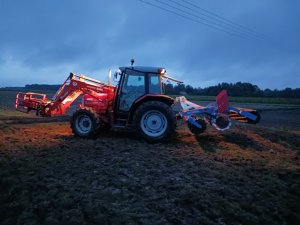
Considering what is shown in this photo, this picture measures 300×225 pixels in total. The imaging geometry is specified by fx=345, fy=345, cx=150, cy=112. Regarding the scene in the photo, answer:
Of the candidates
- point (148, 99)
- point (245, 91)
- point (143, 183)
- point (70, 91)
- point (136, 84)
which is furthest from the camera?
point (245, 91)

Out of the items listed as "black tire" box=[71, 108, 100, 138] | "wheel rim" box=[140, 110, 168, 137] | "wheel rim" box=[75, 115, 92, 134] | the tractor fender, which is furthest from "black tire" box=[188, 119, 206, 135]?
"wheel rim" box=[75, 115, 92, 134]

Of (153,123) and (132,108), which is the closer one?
(153,123)

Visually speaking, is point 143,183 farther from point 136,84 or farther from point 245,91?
point 245,91

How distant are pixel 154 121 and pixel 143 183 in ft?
15.1

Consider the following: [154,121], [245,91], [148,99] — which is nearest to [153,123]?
[154,121]

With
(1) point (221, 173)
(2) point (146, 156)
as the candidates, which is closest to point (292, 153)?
(1) point (221, 173)

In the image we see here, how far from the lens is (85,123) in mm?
11320

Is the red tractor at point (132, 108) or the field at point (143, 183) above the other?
the red tractor at point (132, 108)

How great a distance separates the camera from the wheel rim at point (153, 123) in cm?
1075


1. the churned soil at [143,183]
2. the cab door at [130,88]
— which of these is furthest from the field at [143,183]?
the cab door at [130,88]

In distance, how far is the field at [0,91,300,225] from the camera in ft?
16.8

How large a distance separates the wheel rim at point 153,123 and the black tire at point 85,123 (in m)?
1.51

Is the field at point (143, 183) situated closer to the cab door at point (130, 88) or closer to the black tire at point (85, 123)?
the black tire at point (85, 123)

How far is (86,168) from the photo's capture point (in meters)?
7.19
